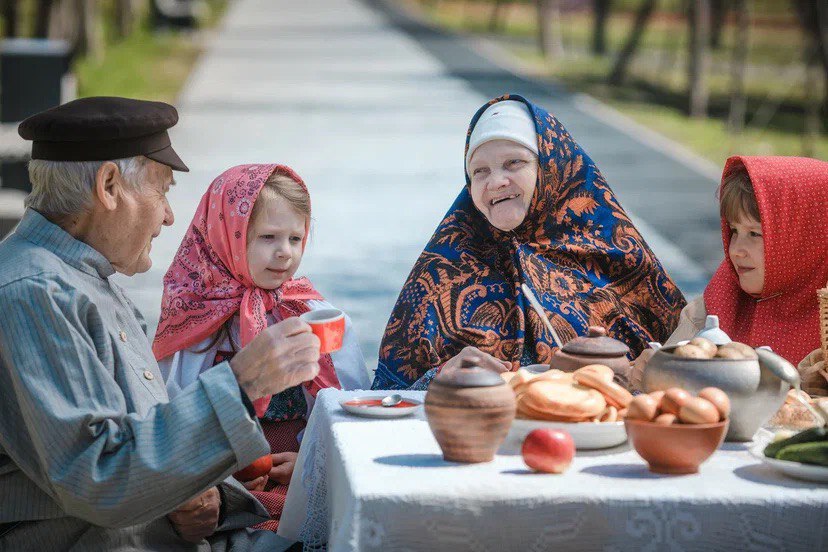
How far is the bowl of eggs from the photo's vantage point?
266 cm

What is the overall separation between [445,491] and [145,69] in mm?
20498

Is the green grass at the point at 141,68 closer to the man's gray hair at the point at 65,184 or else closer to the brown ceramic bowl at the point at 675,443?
the man's gray hair at the point at 65,184

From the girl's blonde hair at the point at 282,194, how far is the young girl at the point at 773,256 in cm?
134

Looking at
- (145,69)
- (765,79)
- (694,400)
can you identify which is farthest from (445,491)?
(765,79)

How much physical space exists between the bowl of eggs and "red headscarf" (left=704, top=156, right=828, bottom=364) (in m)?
1.46

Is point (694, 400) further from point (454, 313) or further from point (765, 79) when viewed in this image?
point (765, 79)

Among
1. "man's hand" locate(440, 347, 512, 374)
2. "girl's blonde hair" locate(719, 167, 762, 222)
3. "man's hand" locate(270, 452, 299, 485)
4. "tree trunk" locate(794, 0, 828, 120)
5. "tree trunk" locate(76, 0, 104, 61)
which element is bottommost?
"man's hand" locate(270, 452, 299, 485)

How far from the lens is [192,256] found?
178 inches

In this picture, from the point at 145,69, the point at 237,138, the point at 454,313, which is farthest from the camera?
the point at 145,69

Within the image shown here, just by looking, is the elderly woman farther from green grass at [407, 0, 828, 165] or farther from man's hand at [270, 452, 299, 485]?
green grass at [407, 0, 828, 165]

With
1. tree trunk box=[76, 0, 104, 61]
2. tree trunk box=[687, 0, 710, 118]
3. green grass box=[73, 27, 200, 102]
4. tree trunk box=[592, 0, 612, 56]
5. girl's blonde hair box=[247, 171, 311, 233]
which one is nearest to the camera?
girl's blonde hair box=[247, 171, 311, 233]

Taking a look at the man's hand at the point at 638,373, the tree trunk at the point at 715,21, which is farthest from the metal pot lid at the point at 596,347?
the tree trunk at the point at 715,21

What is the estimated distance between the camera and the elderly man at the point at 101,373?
2.75m

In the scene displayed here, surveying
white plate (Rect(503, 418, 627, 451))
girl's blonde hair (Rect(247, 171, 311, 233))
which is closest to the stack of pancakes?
white plate (Rect(503, 418, 627, 451))
